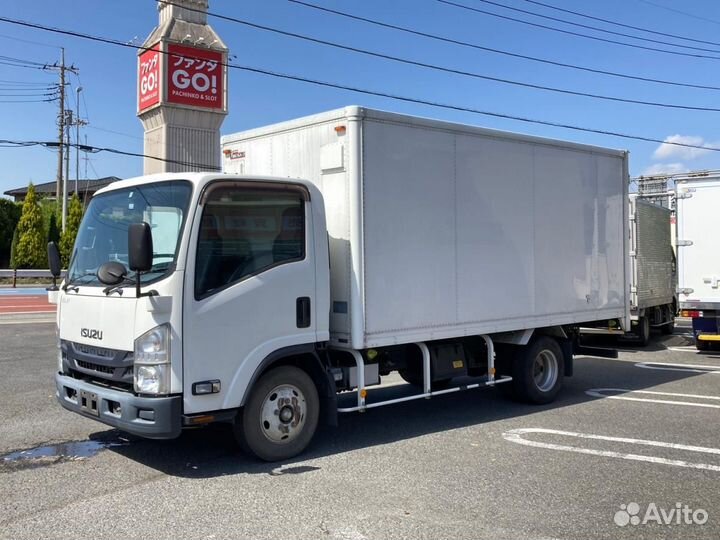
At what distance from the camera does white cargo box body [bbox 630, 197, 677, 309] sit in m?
14.0

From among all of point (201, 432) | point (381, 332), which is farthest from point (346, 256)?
point (201, 432)

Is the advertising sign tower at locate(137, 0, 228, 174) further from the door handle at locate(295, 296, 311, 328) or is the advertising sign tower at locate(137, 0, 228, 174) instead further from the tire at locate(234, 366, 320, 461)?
the tire at locate(234, 366, 320, 461)

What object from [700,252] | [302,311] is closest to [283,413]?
[302,311]

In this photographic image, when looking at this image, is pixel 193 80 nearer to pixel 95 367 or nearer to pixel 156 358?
pixel 95 367

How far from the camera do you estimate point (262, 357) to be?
18.7ft

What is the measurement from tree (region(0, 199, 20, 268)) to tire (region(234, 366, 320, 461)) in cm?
4525

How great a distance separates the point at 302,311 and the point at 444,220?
80.0 inches

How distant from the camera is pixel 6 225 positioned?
44750 millimetres

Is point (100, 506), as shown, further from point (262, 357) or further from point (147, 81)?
point (147, 81)

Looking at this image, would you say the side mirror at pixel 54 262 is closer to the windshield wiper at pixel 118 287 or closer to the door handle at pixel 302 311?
the windshield wiper at pixel 118 287

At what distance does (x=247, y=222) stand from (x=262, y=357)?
118 centimetres

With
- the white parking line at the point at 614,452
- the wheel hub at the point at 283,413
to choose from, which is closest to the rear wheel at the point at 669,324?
the white parking line at the point at 614,452

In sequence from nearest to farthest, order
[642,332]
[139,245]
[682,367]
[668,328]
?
1. [139,245]
2. [682,367]
3. [642,332]
4. [668,328]

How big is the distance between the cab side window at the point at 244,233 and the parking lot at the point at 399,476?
1.68m
